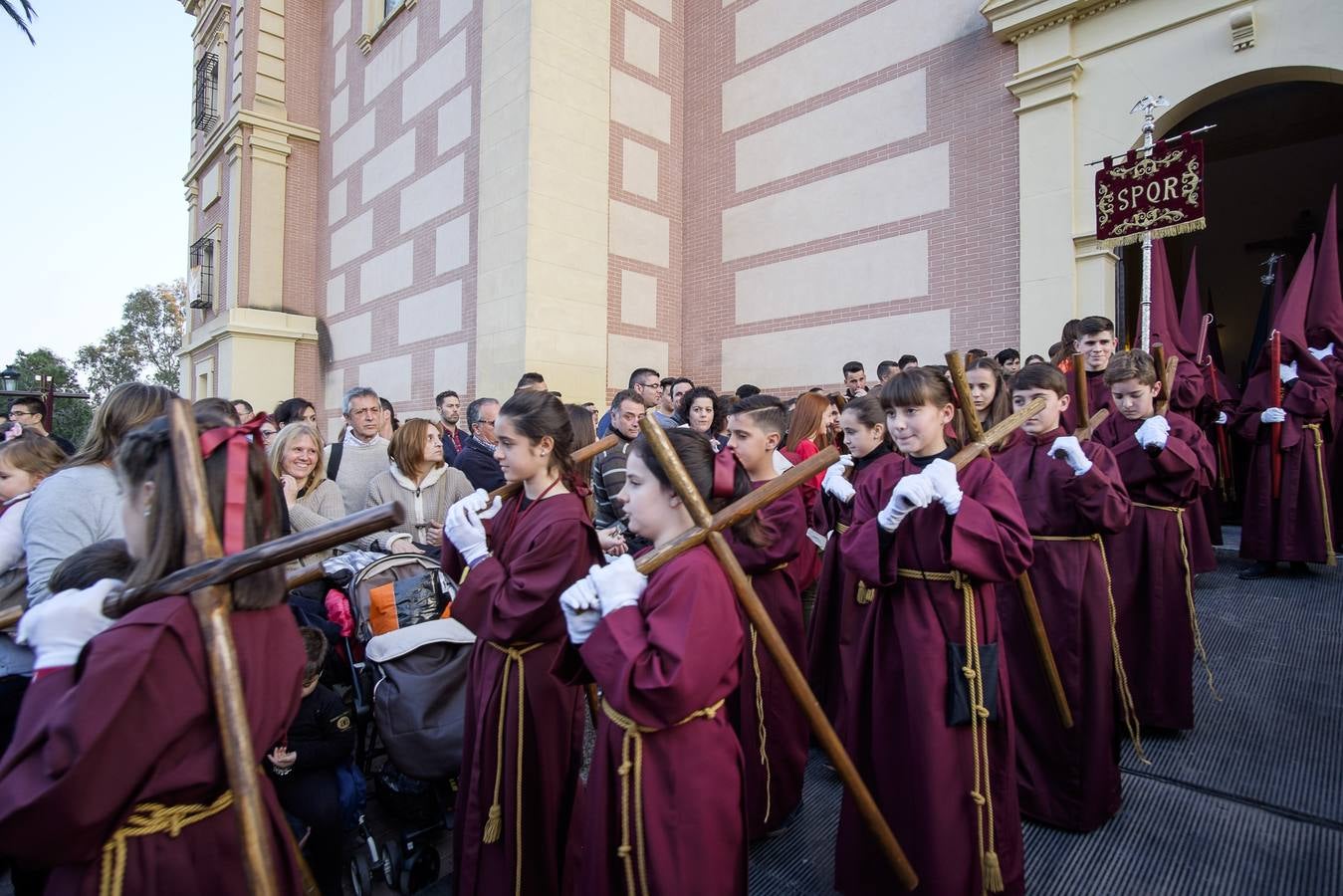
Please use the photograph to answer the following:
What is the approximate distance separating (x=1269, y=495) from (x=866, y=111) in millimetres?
6948

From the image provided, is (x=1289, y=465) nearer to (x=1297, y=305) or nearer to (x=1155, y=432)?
(x=1297, y=305)

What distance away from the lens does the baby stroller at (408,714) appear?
321cm

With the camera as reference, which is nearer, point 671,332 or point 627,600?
point 627,600

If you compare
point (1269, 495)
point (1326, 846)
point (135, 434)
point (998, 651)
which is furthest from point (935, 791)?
point (1269, 495)

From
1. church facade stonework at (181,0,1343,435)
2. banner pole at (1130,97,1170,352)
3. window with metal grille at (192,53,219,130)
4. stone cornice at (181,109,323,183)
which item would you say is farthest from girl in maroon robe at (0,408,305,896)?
window with metal grille at (192,53,219,130)

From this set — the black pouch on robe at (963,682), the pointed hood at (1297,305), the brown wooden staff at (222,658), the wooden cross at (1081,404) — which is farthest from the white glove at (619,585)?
the pointed hood at (1297,305)

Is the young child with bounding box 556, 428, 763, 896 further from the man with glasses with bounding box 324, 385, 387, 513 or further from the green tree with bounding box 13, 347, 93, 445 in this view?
the green tree with bounding box 13, 347, 93, 445

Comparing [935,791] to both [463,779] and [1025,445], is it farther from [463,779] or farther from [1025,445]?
[1025,445]

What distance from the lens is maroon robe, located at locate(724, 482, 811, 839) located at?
3514 mm

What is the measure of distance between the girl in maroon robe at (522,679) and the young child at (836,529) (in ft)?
5.87

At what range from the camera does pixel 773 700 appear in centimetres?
364

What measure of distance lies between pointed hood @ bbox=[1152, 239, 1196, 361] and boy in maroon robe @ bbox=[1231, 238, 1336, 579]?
73cm

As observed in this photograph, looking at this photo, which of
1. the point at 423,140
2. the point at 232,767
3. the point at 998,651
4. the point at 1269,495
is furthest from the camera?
the point at 423,140

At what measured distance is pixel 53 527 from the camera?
8.91ft
